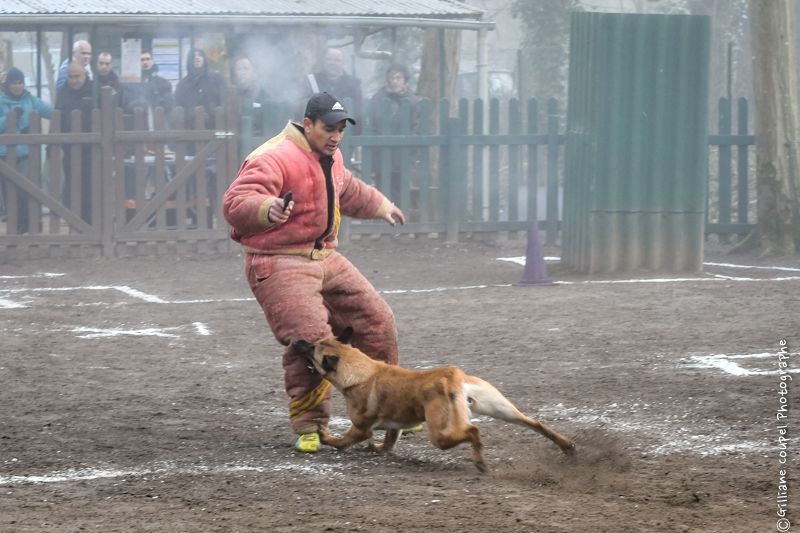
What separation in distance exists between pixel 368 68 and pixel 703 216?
2563cm

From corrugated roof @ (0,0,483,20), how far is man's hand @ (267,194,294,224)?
11.9 m

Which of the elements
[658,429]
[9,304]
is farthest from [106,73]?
[658,429]

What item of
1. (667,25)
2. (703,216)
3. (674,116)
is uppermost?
(667,25)

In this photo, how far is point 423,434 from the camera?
6.58 m

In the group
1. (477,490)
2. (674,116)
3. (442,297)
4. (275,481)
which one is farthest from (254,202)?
(674,116)

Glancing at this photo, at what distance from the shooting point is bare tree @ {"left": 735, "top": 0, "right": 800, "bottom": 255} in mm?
13820

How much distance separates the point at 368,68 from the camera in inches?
1476

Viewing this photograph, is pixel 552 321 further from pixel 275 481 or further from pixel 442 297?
pixel 275 481

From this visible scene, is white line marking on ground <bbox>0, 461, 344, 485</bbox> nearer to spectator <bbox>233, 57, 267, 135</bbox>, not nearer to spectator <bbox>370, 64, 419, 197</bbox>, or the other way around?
spectator <bbox>370, 64, 419, 197</bbox>

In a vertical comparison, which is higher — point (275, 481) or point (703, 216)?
point (703, 216)

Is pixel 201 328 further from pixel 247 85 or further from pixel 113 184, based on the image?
pixel 247 85

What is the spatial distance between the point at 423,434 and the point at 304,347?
0.95 m

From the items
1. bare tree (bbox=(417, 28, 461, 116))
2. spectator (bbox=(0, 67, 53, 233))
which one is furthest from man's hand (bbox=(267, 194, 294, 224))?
bare tree (bbox=(417, 28, 461, 116))

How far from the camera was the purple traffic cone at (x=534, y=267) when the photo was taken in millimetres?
11656
